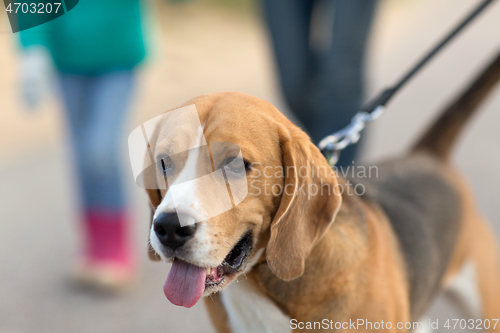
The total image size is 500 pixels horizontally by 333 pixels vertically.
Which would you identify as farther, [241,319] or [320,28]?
[320,28]

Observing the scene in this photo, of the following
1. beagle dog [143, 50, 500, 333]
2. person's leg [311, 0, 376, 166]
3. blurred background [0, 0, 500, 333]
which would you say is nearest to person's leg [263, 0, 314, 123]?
person's leg [311, 0, 376, 166]

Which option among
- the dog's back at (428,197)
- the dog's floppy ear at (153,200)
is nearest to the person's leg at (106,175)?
the dog's floppy ear at (153,200)

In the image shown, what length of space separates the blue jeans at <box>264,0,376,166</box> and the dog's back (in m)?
0.80

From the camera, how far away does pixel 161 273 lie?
3961mm

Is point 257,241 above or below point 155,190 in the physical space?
below

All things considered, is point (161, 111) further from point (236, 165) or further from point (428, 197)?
point (236, 165)

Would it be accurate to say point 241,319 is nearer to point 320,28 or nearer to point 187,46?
point 320,28

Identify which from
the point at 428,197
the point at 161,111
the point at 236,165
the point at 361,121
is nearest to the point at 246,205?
the point at 236,165

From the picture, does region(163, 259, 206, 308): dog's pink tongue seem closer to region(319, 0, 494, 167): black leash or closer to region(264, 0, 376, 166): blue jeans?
region(319, 0, 494, 167): black leash

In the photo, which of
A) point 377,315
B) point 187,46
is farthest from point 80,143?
point 187,46

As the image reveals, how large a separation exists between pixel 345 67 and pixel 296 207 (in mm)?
2067

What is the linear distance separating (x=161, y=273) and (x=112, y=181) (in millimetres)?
812

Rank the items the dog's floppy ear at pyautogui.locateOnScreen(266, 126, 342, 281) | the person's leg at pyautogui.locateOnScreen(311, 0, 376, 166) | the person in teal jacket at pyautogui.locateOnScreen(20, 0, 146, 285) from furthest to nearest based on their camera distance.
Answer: the person's leg at pyautogui.locateOnScreen(311, 0, 376, 166) → the person in teal jacket at pyautogui.locateOnScreen(20, 0, 146, 285) → the dog's floppy ear at pyautogui.locateOnScreen(266, 126, 342, 281)

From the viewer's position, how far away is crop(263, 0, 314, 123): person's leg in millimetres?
4004
